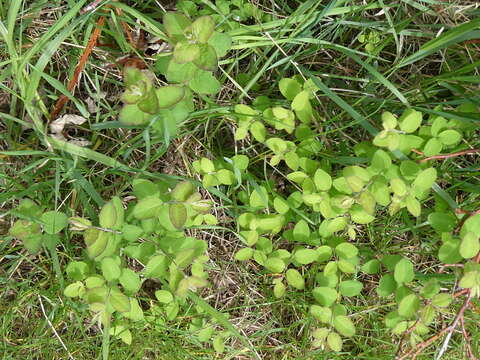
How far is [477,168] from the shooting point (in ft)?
6.17

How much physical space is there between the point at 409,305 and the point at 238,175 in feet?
2.30

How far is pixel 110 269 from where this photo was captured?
165cm

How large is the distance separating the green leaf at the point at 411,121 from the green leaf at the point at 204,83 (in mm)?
598

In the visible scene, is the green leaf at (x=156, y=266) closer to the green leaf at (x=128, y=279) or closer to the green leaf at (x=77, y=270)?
the green leaf at (x=128, y=279)

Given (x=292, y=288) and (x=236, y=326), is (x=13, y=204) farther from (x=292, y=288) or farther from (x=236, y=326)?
(x=292, y=288)

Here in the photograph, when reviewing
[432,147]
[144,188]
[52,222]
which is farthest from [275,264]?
[52,222]

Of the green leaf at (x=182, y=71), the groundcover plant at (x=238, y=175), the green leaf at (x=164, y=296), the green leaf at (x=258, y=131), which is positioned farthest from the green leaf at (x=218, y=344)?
the green leaf at (x=182, y=71)

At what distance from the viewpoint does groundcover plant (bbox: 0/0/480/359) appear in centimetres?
165

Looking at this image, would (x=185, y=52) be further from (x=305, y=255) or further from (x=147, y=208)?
(x=305, y=255)

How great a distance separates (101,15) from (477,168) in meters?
1.46

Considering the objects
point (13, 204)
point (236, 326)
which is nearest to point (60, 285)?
point (13, 204)

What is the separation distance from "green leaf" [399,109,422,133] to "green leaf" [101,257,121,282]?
101 cm

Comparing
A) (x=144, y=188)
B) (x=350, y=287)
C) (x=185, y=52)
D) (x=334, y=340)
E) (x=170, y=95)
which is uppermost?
(x=185, y=52)

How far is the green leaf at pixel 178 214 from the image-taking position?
1562mm
